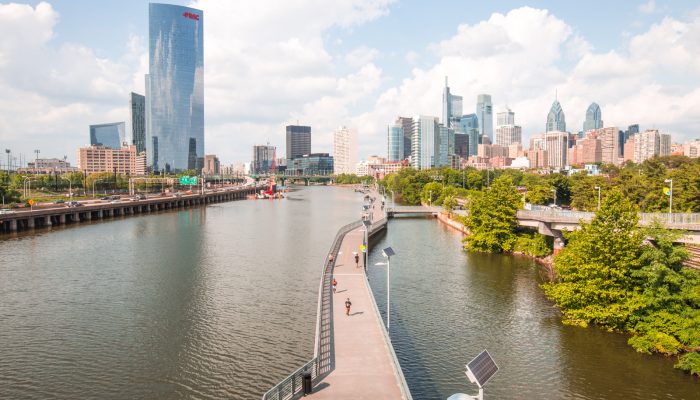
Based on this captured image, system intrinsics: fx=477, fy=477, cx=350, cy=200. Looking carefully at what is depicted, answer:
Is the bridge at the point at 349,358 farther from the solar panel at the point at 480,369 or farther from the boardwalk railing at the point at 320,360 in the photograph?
the solar panel at the point at 480,369

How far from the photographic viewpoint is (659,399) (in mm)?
25109

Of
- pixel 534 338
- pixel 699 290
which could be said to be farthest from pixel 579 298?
pixel 699 290

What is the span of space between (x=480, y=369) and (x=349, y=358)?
10345 mm

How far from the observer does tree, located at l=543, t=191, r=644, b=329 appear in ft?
110

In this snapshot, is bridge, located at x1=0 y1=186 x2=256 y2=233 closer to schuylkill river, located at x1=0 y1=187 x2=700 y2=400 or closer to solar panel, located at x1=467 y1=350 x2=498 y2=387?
schuylkill river, located at x1=0 y1=187 x2=700 y2=400

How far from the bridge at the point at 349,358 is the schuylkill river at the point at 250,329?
105 inches

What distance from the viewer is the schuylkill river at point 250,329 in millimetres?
26906

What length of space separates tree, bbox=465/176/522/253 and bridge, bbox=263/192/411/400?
1229 inches

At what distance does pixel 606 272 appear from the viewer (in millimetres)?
33781

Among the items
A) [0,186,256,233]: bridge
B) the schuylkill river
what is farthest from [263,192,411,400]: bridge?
[0,186,256,233]: bridge

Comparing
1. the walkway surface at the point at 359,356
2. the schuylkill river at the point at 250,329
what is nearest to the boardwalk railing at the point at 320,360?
the walkway surface at the point at 359,356

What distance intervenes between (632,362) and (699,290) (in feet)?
21.2

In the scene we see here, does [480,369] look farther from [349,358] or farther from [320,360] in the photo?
[320,360]

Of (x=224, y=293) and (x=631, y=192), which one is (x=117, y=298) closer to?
(x=224, y=293)
